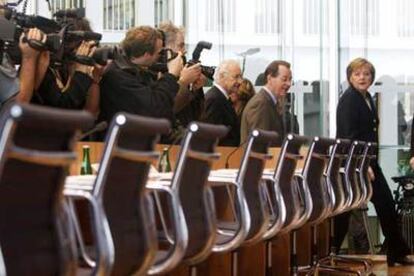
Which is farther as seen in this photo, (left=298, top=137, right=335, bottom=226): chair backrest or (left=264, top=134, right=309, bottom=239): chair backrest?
(left=298, top=137, right=335, bottom=226): chair backrest

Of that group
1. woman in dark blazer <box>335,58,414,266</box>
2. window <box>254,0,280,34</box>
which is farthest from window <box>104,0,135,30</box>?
woman in dark blazer <box>335,58,414,266</box>

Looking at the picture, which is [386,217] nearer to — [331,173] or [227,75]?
[331,173]

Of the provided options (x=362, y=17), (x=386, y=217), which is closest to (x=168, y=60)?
(x=386, y=217)

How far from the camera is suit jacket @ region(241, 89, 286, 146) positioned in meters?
6.55

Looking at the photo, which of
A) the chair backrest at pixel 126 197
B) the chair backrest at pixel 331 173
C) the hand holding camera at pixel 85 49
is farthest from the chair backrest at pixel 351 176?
the chair backrest at pixel 126 197

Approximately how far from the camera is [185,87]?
5.95 m

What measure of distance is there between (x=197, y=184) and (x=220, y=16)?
235 inches

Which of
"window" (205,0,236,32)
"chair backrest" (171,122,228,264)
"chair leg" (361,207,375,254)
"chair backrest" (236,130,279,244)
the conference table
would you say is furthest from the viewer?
"window" (205,0,236,32)

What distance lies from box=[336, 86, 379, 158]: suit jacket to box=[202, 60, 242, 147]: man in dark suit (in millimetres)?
952

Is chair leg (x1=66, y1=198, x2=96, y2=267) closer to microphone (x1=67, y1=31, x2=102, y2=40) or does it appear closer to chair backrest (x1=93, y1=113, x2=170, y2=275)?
chair backrest (x1=93, y1=113, x2=170, y2=275)

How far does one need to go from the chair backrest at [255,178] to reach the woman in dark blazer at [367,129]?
123 inches

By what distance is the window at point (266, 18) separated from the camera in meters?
9.54

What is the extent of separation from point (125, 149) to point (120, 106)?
236cm

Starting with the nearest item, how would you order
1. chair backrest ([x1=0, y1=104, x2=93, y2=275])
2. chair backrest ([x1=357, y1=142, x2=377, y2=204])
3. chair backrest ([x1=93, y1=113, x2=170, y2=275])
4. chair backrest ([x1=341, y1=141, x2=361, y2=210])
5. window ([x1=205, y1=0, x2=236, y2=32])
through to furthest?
chair backrest ([x1=0, y1=104, x2=93, y2=275])
chair backrest ([x1=93, y1=113, x2=170, y2=275])
chair backrest ([x1=341, y1=141, x2=361, y2=210])
chair backrest ([x1=357, y1=142, x2=377, y2=204])
window ([x1=205, y1=0, x2=236, y2=32])
